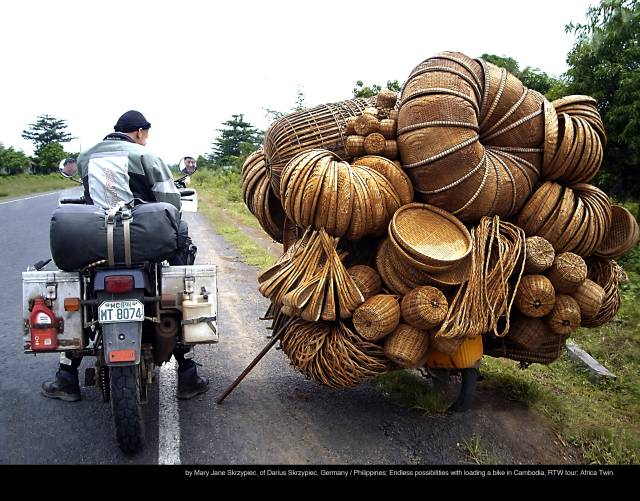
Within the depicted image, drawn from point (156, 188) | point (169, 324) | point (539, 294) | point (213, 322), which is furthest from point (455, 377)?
point (156, 188)

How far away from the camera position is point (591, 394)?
4461 millimetres

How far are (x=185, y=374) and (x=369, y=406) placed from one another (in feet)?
4.40

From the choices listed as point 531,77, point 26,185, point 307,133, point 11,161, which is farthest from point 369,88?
point 11,161

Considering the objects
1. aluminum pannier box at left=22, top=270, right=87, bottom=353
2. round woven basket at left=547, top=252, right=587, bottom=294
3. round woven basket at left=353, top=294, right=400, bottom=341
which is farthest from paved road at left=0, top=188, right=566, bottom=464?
round woven basket at left=547, top=252, right=587, bottom=294

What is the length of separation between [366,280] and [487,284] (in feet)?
2.28

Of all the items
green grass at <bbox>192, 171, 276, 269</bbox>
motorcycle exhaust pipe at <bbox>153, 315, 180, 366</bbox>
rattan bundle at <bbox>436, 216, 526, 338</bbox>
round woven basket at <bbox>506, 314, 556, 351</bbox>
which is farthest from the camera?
green grass at <bbox>192, 171, 276, 269</bbox>

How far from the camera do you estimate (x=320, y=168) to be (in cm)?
315

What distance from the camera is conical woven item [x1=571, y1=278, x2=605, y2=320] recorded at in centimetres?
329

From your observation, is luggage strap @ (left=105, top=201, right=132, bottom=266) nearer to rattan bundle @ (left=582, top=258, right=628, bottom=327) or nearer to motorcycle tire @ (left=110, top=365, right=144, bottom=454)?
motorcycle tire @ (left=110, top=365, right=144, bottom=454)

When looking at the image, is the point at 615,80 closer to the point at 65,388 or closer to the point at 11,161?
the point at 65,388

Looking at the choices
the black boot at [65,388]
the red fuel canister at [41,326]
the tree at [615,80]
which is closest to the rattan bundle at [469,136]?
the red fuel canister at [41,326]

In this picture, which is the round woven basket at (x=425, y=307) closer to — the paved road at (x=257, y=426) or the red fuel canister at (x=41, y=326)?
the paved road at (x=257, y=426)

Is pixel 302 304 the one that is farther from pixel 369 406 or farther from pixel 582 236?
pixel 582 236

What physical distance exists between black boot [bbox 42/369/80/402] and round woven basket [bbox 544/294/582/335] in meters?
3.16
